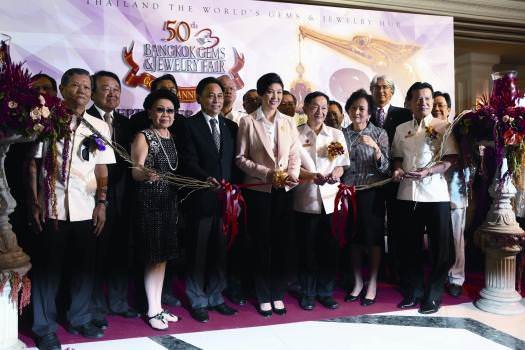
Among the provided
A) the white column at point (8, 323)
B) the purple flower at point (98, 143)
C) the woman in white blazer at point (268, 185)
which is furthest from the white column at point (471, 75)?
the white column at point (8, 323)

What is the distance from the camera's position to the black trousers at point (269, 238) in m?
3.42

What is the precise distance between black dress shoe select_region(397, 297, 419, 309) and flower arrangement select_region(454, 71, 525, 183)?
1.09 meters

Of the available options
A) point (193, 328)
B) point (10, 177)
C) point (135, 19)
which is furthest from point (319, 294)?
point (135, 19)

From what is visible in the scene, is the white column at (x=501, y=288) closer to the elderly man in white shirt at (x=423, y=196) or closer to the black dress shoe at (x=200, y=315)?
the elderly man in white shirt at (x=423, y=196)

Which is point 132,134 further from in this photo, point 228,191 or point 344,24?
point 344,24

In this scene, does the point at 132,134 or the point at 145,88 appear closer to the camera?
the point at 132,134

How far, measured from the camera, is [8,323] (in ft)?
9.12

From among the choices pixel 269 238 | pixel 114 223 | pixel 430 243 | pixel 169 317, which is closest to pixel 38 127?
pixel 114 223

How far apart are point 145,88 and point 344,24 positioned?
2.15 meters

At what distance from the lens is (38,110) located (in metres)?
2.61

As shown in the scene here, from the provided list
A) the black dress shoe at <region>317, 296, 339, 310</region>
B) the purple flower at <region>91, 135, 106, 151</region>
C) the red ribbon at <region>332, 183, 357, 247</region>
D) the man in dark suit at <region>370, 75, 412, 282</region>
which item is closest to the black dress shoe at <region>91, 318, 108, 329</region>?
the purple flower at <region>91, 135, 106, 151</region>

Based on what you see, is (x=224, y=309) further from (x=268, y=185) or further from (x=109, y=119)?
(x=109, y=119)

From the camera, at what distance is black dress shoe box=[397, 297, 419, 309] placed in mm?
3643

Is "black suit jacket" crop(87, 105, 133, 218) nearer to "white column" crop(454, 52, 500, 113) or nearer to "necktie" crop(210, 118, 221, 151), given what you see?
"necktie" crop(210, 118, 221, 151)
